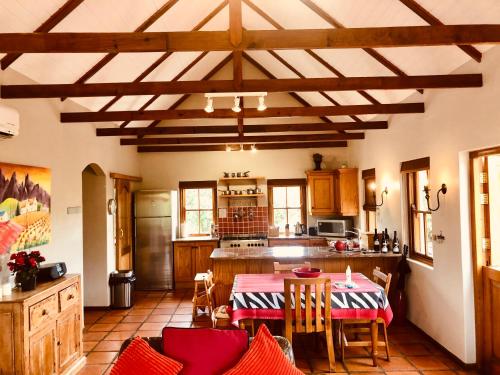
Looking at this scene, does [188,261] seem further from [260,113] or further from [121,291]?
[260,113]

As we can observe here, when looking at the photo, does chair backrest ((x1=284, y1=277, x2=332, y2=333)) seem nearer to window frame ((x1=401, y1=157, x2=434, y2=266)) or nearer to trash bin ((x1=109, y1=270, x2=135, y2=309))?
window frame ((x1=401, y1=157, x2=434, y2=266))

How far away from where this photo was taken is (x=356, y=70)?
5.33 meters

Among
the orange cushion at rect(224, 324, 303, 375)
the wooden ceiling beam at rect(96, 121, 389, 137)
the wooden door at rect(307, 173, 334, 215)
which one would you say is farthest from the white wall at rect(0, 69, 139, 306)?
the wooden door at rect(307, 173, 334, 215)

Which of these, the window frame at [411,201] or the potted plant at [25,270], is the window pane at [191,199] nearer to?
the window frame at [411,201]

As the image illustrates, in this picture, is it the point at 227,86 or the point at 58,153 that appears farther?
the point at 58,153

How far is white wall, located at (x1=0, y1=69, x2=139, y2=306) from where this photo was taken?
3986 mm

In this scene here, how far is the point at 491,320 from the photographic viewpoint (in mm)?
3881

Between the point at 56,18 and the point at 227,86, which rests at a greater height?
the point at 56,18

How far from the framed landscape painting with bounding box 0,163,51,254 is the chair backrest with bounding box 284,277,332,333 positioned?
2481 millimetres

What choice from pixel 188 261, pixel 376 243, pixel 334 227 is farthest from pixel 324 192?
pixel 188 261

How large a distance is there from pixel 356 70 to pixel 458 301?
3.12 metres

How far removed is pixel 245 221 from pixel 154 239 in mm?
1981

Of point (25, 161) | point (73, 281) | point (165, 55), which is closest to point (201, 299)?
point (73, 281)

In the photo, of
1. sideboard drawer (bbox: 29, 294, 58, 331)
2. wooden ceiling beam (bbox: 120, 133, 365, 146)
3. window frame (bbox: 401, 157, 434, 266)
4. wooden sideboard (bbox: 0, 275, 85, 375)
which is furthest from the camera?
wooden ceiling beam (bbox: 120, 133, 365, 146)
